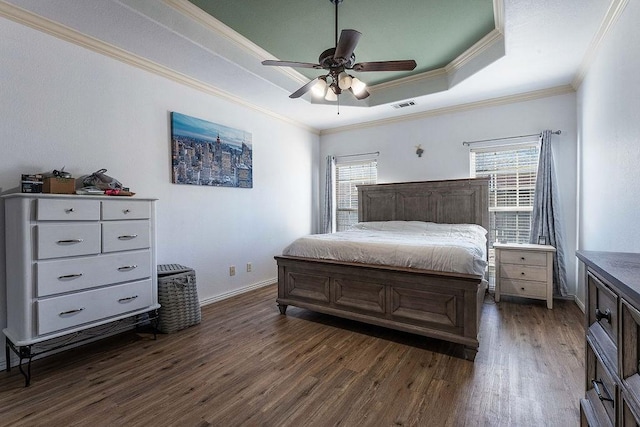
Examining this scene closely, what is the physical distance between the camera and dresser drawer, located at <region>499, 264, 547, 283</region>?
3359 millimetres

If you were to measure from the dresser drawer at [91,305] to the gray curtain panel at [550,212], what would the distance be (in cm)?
444

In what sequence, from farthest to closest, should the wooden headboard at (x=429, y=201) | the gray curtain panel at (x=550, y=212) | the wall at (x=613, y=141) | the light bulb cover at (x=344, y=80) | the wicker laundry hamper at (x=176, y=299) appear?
the wooden headboard at (x=429, y=201), the gray curtain panel at (x=550, y=212), the wicker laundry hamper at (x=176, y=299), the light bulb cover at (x=344, y=80), the wall at (x=613, y=141)

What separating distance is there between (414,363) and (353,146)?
3881 mm

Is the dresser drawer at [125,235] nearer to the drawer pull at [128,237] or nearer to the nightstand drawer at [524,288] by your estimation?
the drawer pull at [128,237]

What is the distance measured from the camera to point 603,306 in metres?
1.09

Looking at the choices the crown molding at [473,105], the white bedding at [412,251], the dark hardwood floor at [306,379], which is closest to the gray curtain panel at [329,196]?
the crown molding at [473,105]

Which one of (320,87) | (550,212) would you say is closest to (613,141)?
(550,212)

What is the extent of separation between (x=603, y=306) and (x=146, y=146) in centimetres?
361

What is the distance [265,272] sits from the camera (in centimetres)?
449

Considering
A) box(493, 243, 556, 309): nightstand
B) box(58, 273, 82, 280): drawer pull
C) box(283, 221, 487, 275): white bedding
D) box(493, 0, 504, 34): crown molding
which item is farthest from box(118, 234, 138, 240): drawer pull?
box(493, 243, 556, 309): nightstand

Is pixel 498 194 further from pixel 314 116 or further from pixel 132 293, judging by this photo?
pixel 132 293

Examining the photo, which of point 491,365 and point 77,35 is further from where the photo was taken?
point 77,35

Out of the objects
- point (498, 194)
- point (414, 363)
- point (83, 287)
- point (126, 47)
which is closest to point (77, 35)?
point (126, 47)

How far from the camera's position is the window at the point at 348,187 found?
532 cm
